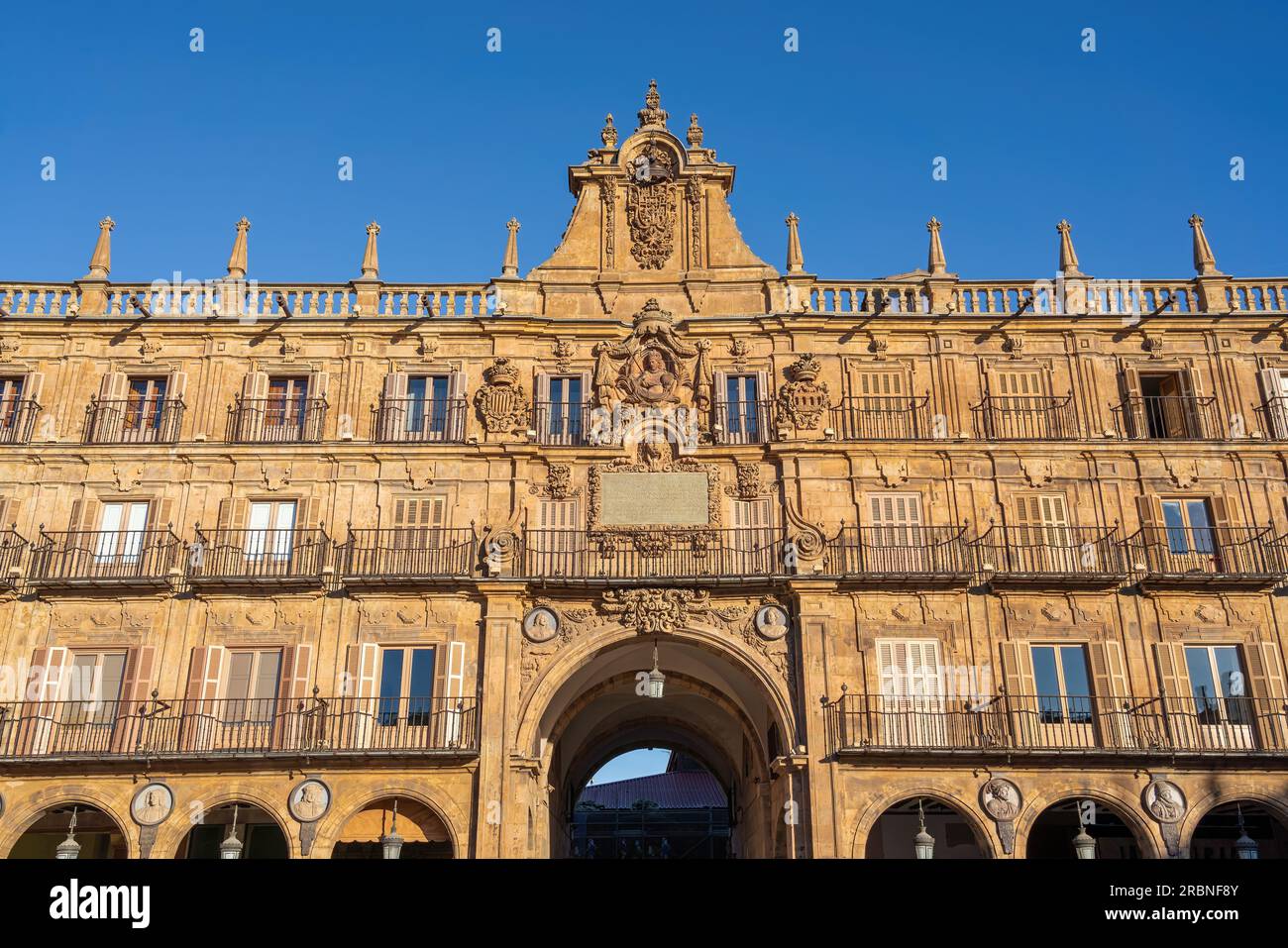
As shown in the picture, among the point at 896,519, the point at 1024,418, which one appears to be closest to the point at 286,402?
the point at 896,519

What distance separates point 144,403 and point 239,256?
189 inches

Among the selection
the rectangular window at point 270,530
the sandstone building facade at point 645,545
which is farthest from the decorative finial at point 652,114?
the rectangular window at point 270,530

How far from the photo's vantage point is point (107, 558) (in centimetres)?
2812

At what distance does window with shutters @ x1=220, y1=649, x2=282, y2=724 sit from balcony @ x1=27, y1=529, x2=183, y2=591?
2626 millimetres

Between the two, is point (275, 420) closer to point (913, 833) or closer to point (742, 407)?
point (742, 407)

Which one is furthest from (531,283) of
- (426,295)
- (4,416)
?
(4,416)

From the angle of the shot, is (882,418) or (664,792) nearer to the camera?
(882,418)

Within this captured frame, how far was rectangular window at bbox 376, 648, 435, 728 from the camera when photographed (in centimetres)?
2661

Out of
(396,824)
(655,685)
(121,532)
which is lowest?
(396,824)

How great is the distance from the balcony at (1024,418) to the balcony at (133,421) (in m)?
20.9

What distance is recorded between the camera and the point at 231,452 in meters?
29.1

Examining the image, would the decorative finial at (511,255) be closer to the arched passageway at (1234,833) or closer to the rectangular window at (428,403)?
the rectangular window at (428,403)

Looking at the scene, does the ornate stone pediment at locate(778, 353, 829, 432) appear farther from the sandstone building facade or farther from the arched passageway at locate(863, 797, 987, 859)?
the arched passageway at locate(863, 797, 987, 859)

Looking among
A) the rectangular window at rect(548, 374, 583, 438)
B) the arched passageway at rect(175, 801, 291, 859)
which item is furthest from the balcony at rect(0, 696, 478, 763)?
the rectangular window at rect(548, 374, 583, 438)
